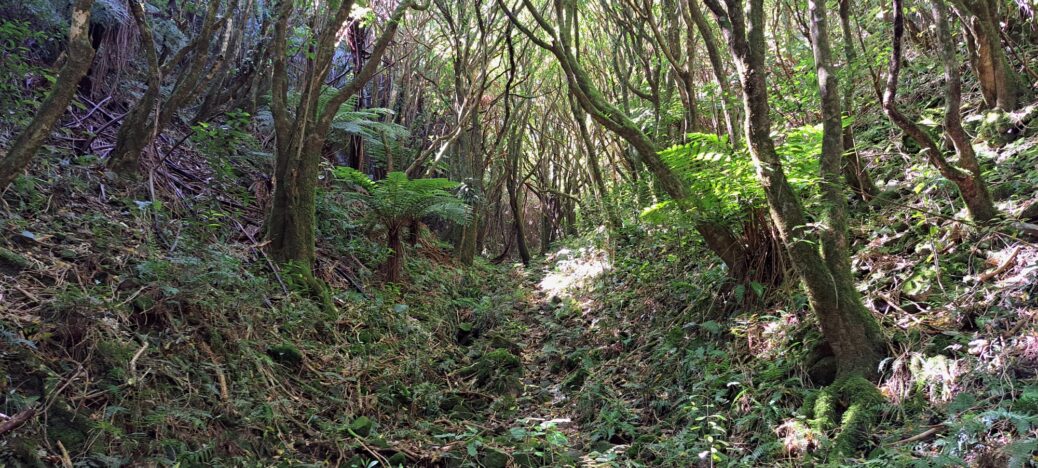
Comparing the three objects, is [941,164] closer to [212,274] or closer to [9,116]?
[212,274]

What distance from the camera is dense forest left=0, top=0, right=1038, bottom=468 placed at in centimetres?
342

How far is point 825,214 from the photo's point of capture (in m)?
4.04

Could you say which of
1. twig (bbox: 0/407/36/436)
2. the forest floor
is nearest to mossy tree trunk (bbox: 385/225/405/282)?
the forest floor

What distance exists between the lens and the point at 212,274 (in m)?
4.63

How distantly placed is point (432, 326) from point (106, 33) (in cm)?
527

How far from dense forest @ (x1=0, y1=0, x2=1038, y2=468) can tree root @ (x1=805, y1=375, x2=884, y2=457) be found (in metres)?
0.02

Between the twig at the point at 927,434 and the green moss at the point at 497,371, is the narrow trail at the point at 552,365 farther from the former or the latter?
the twig at the point at 927,434

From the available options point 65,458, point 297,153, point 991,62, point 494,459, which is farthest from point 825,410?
point 297,153

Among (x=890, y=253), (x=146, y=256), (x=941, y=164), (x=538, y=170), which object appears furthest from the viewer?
(x=538, y=170)

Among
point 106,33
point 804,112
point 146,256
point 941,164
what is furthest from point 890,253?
point 106,33

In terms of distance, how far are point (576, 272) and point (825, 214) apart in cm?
646

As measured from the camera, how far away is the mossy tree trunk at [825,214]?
395cm

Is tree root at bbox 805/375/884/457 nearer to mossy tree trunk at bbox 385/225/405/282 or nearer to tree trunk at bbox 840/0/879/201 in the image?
tree trunk at bbox 840/0/879/201

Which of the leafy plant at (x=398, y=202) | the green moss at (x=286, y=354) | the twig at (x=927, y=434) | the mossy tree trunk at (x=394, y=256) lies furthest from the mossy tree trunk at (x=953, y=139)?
the mossy tree trunk at (x=394, y=256)
